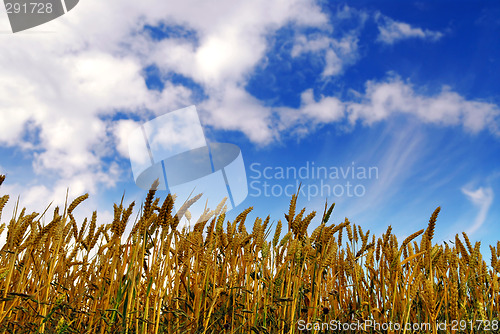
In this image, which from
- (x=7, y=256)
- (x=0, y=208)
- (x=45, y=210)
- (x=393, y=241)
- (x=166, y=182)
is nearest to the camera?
(x=0, y=208)

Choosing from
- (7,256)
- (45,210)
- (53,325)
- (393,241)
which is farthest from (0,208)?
(393,241)

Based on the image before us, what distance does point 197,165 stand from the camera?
12.4 ft

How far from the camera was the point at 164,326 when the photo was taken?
2.04 metres

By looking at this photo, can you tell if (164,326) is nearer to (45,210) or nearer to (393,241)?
(45,210)

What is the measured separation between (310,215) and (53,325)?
1.50 m

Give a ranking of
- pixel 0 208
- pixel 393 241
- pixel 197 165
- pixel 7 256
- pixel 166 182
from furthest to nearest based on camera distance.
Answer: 1. pixel 197 165
2. pixel 166 182
3. pixel 393 241
4. pixel 7 256
5. pixel 0 208

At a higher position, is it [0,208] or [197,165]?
[197,165]

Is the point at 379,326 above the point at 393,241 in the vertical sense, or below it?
below

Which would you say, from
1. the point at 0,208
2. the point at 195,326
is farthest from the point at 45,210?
the point at 195,326

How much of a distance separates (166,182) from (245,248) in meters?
1.42

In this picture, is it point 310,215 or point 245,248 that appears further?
point 245,248

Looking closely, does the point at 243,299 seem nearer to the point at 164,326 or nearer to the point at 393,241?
the point at 164,326

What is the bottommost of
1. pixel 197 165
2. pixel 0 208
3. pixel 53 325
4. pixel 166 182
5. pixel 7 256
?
pixel 53 325

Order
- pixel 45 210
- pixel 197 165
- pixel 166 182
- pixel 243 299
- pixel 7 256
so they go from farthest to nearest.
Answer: pixel 197 165
pixel 166 182
pixel 243 299
pixel 7 256
pixel 45 210
